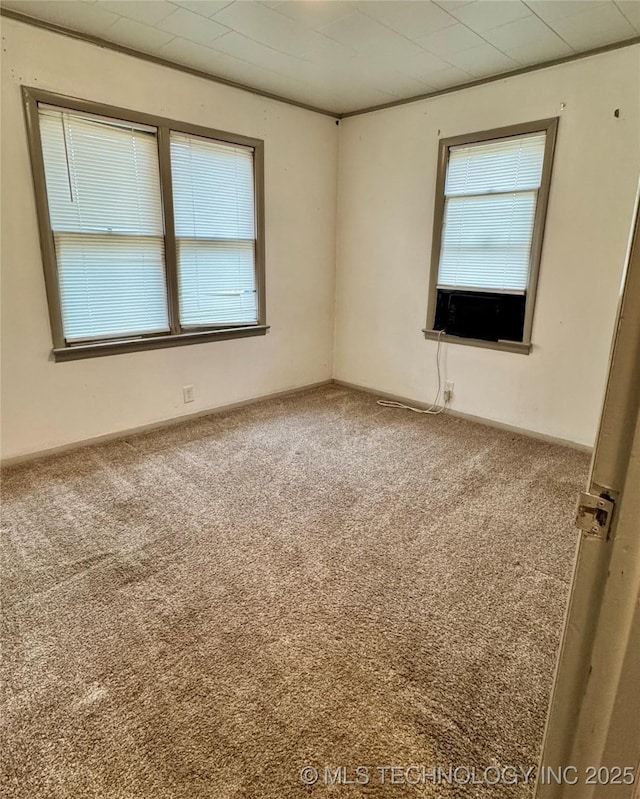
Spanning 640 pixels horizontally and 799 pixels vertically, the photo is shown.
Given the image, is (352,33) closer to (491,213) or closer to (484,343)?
(491,213)

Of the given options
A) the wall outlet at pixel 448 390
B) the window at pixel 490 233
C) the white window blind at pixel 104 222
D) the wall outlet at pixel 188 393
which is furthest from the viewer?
the wall outlet at pixel 448 390

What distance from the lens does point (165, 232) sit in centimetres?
343

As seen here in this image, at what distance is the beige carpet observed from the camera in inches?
51.8

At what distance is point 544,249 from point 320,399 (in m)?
2.28

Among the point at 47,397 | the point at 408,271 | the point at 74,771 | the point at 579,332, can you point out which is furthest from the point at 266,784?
the point at 408,271

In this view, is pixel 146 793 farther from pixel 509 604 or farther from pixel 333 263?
pixel 333 263

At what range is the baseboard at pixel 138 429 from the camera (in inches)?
122

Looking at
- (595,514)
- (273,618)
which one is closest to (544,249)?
(273,618)

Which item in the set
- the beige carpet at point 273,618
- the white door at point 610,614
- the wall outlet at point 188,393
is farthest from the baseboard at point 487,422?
the white door at point 610,614

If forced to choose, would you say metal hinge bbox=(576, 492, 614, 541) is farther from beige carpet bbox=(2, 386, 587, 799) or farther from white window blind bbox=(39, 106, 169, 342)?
white window blind bbox=(39, 106, 169, 342)

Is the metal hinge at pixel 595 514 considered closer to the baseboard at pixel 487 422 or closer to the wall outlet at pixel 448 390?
the baseboard at pixel 487 422

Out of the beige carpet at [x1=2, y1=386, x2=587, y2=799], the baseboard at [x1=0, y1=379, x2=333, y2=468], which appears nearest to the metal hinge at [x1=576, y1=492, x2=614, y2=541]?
the beige carpet at [x1=2, y1=386, x2=587, y2=799]

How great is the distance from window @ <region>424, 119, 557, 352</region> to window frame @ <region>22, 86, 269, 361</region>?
152 cm

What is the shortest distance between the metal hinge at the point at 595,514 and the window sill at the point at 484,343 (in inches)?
130
